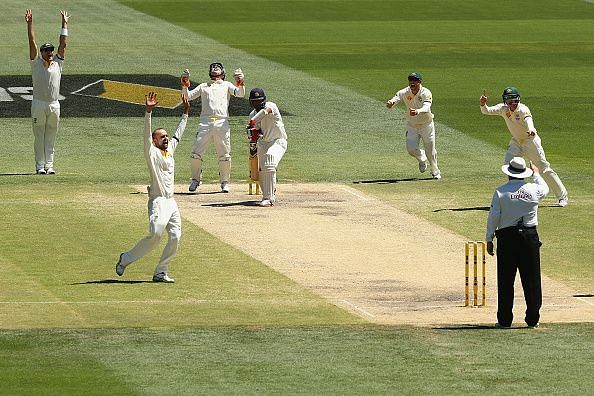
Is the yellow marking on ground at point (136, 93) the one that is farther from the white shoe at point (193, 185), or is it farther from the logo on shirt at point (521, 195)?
the logo on shirt at point (521, 195)

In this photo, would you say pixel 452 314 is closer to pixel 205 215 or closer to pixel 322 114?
pixel 205 215

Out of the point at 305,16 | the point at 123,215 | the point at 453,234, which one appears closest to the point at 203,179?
the point at 123,215

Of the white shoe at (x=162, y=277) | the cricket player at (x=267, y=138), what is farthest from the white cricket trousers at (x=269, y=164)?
the white shoe at (x=162, y=277)

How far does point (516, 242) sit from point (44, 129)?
1357cm

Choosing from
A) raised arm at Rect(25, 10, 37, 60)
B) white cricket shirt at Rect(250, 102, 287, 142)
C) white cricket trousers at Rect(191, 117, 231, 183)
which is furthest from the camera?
raised arm at Rect(25, 10, 37, 60)

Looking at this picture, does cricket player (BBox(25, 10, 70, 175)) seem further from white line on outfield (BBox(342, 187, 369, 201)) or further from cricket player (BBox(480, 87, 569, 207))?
cricket player (BBox(480, 87, 569, 207))

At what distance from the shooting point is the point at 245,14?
61.3 m

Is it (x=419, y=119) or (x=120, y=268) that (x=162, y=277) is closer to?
(x=120, y=268)

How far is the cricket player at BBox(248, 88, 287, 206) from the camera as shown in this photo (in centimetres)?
2761

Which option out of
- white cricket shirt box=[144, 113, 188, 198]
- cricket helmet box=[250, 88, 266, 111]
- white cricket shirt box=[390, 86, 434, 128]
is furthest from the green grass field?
cricket helmet box=[250, 88, 266, 111]

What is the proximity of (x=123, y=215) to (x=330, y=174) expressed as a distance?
226 inches

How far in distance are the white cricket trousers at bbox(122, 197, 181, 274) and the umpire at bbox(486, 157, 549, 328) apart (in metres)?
4.37

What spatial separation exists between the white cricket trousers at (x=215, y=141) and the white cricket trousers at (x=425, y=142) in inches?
145

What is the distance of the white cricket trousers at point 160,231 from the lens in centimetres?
2128
